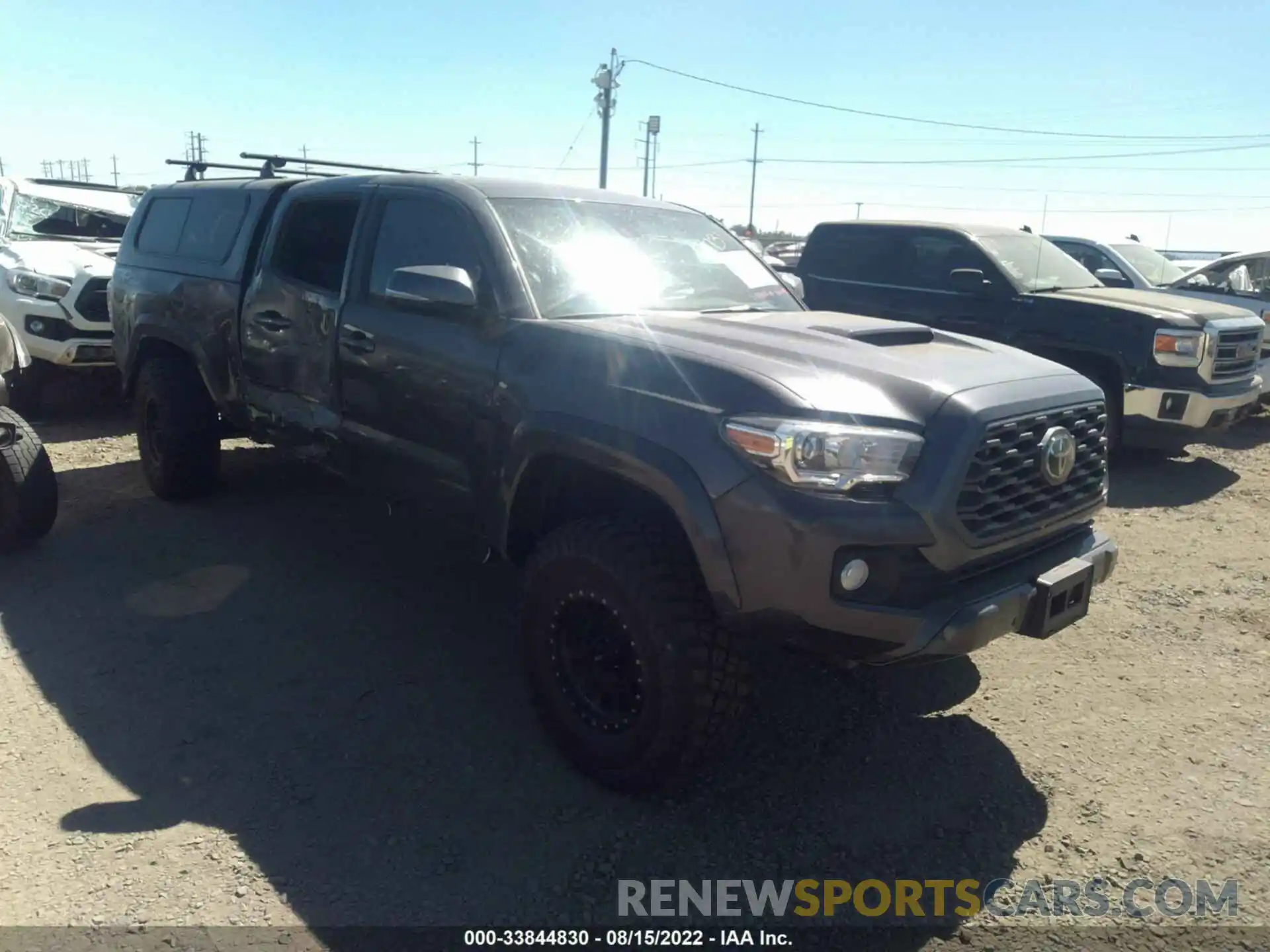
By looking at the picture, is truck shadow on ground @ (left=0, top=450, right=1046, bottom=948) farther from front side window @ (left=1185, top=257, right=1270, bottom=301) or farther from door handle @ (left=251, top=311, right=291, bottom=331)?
front side window @ (left=1185, top=257, right=1270, bottom=301)

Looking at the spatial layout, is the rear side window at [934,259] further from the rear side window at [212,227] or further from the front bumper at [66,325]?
the front bumper at [66,325]

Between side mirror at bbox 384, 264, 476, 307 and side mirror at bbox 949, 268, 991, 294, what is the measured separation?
5358 mm

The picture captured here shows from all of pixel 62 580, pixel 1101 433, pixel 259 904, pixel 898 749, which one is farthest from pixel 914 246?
pixel 259 904

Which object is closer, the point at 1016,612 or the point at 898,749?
the point at 1016,612

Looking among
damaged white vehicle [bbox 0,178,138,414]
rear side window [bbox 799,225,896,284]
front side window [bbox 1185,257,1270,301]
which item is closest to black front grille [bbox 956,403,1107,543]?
rear side window [bbox 799,225,896,284]

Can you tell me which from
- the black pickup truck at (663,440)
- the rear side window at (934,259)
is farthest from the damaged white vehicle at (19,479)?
the rear side window at (934,259)

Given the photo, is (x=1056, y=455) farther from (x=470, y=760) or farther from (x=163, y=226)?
(x=163, y=226)

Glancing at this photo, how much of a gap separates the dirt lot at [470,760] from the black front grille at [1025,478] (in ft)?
3.19

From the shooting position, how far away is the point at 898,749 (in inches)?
137

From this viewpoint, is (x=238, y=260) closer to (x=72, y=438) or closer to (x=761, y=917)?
(x=72, y=438)

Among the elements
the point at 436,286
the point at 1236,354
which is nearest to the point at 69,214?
the point at 436,286

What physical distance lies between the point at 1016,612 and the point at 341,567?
3.51 m

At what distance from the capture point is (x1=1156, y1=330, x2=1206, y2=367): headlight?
23.2 ft

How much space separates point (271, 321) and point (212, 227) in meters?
1.22
